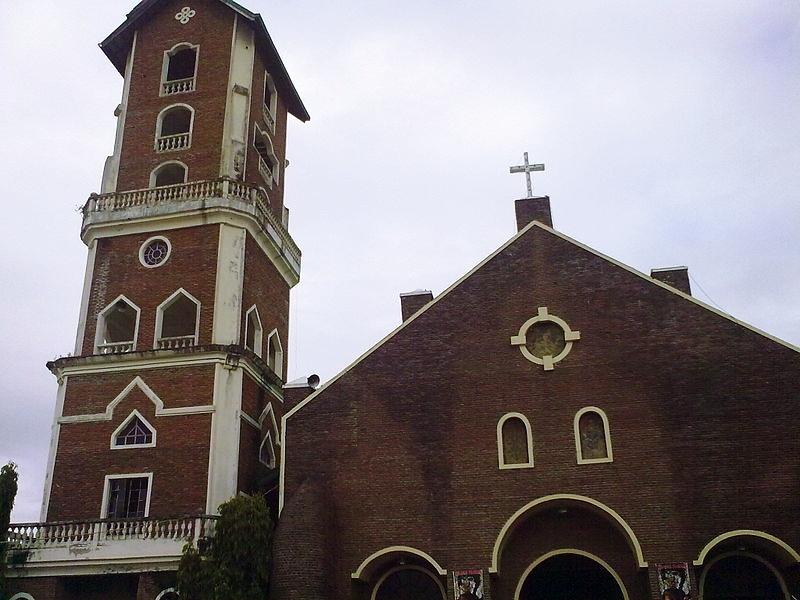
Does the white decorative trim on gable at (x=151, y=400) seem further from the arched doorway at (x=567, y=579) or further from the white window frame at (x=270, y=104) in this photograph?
the white window frame at (x=270, y=104)

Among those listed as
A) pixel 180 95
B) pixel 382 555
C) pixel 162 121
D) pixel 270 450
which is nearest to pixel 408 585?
pixel 382 555

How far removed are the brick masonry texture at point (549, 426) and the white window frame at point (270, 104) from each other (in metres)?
14.0

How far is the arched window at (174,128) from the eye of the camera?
3144 cm

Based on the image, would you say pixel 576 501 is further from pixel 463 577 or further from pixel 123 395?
pixel 123 395

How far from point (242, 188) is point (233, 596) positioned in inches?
571

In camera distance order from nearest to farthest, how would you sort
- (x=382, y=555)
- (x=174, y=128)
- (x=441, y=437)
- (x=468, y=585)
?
(x=468, y=585)
(x=382, y=555)
(x=441, y=437)
(x=174, y=128)

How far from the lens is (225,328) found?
2730cm

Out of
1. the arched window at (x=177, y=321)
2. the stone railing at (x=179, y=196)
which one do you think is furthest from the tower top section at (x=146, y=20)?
the arched window at (x=177, y=321)

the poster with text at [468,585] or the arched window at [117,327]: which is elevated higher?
the arched window at [117,327]

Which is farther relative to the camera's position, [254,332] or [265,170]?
[265,170]

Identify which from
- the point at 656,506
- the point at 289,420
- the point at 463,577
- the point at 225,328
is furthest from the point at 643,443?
the point at 225,328

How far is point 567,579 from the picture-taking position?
22.6 meters

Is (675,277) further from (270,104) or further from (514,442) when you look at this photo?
(270,104)

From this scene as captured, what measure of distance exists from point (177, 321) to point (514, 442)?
47.2 feet
